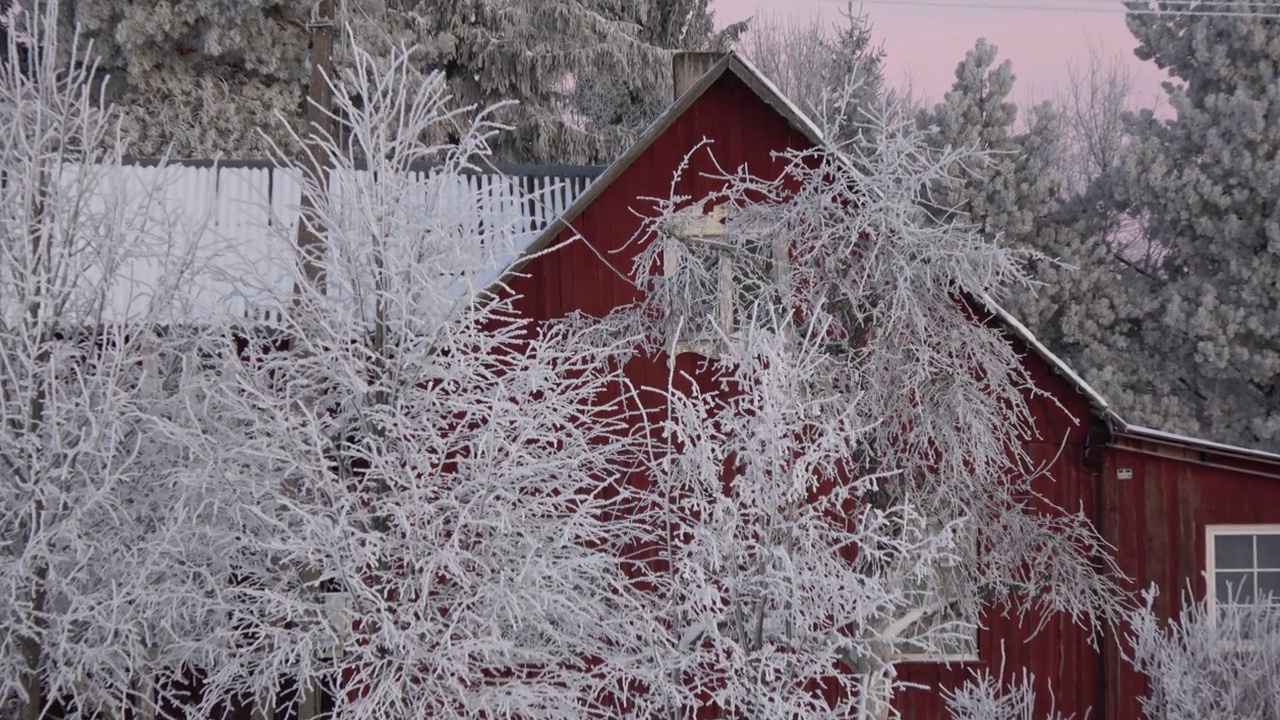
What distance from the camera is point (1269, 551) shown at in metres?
13.1

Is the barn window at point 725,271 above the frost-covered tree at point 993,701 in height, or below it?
above

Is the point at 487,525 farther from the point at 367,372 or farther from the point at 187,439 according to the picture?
the point at 187,439

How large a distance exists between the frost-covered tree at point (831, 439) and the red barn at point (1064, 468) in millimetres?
1014

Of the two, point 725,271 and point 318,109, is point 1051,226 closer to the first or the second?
point 725,271

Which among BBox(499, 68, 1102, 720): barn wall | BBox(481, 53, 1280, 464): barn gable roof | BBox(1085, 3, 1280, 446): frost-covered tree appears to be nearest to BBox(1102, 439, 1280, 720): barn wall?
BBox(481, 53, 1280, 464): barn gable roof

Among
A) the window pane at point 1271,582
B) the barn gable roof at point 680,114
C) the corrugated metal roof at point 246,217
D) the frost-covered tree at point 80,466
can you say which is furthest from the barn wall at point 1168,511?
the frost-covered tree at point 80,466

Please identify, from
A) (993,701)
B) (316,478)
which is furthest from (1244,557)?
(316,478)

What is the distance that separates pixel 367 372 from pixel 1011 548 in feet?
18.3

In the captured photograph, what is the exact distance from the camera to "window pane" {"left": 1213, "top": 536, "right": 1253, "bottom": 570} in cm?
1316

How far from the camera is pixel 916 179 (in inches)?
366

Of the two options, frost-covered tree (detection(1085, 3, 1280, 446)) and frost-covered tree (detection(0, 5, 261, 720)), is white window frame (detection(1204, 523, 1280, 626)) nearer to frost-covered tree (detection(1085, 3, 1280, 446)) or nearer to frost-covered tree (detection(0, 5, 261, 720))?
frost-covered tree (detection(1085, 3, 1280, 446))

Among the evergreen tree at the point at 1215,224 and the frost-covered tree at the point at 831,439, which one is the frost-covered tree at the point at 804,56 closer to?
the evergreen tree at the point at 1215,224

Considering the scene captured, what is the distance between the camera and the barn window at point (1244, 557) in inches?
513

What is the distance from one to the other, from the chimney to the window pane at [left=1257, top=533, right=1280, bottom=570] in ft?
25.5
